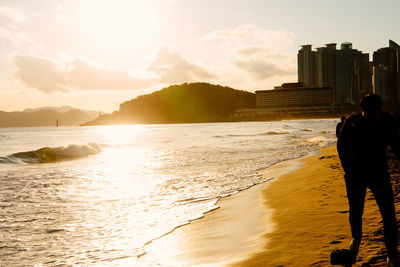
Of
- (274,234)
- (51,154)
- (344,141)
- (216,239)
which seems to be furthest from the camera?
(51,154)

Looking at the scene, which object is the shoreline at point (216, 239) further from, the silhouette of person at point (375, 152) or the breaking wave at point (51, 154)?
the breaking wave at point (51, 154)

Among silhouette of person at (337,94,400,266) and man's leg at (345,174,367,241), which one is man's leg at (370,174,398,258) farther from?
man's leg at (345,174,367,241)

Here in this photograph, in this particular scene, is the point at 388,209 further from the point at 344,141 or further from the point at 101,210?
the point at 101,210

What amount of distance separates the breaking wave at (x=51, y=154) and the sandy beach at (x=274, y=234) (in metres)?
22.4

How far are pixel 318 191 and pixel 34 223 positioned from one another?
7.27 metres

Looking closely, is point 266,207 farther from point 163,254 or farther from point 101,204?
point 101,204

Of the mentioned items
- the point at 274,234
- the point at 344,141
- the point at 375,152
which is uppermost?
the point at 344,141

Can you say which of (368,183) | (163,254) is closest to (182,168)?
(163,254)

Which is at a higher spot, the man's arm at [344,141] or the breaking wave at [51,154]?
the man's arm at [344,141]

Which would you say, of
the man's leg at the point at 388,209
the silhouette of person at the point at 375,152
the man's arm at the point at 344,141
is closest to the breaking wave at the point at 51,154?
the man's arm at the point at 344,141

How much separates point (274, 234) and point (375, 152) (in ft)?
9.00

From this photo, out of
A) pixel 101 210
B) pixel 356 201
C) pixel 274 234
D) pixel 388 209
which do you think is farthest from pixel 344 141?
pixel 101 210

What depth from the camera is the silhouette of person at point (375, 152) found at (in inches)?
158

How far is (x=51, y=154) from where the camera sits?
1204 inches
